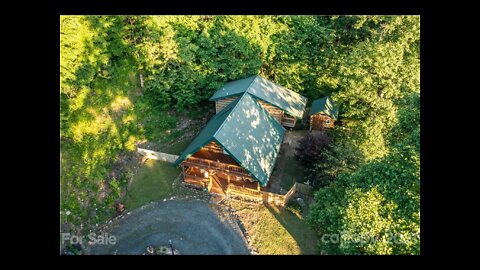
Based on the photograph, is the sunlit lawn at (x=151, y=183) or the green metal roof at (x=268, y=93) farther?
the green metal roof at (x=268, y=93)

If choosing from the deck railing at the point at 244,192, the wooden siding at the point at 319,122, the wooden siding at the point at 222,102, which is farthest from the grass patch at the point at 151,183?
the wooden siding at the point at 319,122

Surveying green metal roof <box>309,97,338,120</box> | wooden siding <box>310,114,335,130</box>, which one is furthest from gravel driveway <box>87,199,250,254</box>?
green metal roof <box>309,97,338,120</box>

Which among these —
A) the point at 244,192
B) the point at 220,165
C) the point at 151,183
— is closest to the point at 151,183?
the point at 151,183

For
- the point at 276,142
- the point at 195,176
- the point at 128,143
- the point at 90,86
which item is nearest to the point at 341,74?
the point at 276,142

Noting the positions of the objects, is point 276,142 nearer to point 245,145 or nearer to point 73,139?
point 245,145

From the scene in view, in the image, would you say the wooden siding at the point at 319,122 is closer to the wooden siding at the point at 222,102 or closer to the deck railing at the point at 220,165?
the wooden siding at the point at 222,102

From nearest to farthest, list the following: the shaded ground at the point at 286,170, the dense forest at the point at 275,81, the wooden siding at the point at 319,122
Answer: the dense forest at the point at 275,81
the shaded ground at the point at 286,170
the wooden siding at the point at 319,122
